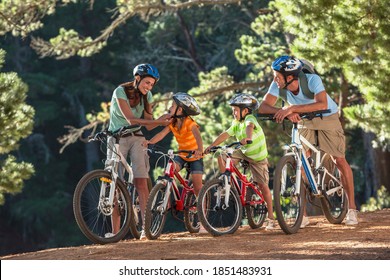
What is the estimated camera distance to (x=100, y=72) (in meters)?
41.4

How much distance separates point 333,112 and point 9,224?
31957mm

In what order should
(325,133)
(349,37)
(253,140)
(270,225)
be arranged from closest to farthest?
(325,133) → (253,140) → (270,225) → (349,37)

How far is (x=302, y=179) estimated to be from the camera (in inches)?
372

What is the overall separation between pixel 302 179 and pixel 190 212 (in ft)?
3.49

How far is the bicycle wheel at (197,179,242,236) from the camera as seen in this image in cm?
928

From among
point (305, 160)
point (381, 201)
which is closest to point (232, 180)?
point (305, 160)

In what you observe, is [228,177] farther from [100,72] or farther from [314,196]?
[100,72]

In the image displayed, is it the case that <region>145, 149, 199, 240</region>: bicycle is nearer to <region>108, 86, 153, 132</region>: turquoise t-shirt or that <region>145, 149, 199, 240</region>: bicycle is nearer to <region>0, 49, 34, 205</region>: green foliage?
<region>108, 86, 153, 132</region>: turquoise t-shirt

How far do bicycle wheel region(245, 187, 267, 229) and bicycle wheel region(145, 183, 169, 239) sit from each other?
2.76 feet

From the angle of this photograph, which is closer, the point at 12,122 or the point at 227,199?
the point at 227,199

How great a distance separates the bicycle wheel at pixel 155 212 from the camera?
9.22 meters

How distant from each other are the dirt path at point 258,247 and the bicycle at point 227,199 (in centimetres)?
13

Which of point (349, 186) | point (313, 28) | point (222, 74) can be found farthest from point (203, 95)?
point (349, 186)

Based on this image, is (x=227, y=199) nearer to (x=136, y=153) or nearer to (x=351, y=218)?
(x=136, y=153)
